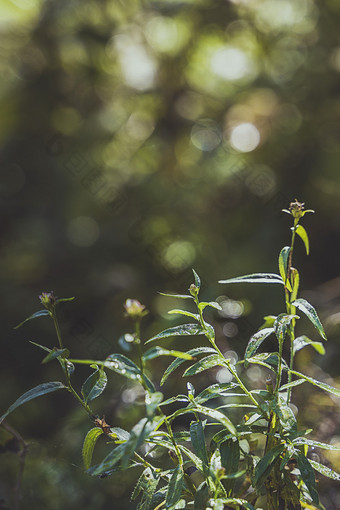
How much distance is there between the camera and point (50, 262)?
1.98 m

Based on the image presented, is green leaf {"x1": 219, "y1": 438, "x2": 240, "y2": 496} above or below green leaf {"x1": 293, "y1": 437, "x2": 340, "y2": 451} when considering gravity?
below

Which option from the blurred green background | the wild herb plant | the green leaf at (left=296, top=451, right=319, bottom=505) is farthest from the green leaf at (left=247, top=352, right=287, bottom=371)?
the blurred green background

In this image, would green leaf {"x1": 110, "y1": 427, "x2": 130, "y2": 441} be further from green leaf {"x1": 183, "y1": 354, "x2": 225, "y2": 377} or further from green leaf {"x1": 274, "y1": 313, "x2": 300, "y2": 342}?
green leaf {"x1": 274, "y1": 313, "x2": 300, "y2": 342}

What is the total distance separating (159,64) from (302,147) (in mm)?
712

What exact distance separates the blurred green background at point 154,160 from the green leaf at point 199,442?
0.88 m

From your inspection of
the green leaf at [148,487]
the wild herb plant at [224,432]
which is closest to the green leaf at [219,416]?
the wild herb plant at [224,432]

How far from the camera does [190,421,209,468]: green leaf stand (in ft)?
1.76

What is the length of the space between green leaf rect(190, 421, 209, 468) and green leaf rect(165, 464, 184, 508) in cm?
3

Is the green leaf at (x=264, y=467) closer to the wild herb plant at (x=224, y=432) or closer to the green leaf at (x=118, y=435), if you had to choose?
the wild herb plant at (x=224, y=432)

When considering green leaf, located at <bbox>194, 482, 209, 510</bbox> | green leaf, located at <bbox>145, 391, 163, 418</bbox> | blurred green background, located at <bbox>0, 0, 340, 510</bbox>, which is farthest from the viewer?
blurred green background, located at <bbox>0, 0, 340, 510</bbox>

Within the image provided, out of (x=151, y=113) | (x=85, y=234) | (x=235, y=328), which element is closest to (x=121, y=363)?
(x=235, y=328)

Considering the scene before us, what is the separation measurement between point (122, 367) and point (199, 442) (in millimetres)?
139

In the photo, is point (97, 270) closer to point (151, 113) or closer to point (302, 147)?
point (151, 113)

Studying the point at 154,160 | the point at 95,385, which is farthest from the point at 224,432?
the point at 154,160
